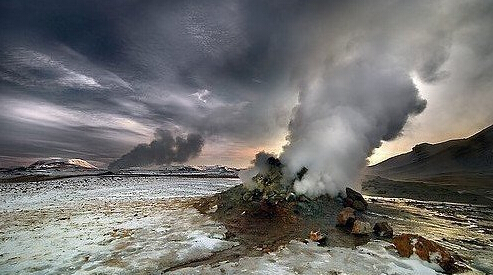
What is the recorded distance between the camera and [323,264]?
9.67 m

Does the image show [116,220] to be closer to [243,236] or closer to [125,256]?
[125,256]

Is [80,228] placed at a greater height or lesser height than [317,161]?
lesser

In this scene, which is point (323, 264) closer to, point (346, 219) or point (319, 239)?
point (319, 239)

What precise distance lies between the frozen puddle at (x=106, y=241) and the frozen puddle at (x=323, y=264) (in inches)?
75.4

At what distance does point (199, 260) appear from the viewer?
10.3 meters

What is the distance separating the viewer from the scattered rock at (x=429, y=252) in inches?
374

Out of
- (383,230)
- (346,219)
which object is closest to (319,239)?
(346,219)

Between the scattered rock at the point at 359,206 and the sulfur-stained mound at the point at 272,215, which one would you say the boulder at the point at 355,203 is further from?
the sulfur-stained mound at the point at 272,215

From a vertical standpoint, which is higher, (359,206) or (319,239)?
(359,206)

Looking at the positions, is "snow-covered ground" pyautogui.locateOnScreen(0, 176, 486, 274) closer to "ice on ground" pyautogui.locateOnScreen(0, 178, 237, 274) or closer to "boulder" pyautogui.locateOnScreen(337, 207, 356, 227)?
"ice on ground" pyautogui.locateOnScreen(0, 178, 237, 274)

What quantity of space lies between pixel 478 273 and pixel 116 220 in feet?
57.4

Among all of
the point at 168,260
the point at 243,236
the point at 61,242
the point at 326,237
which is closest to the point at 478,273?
the point at 326,237

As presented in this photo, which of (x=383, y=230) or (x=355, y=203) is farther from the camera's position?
(x=355, y=203)

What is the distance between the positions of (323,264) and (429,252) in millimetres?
3902
